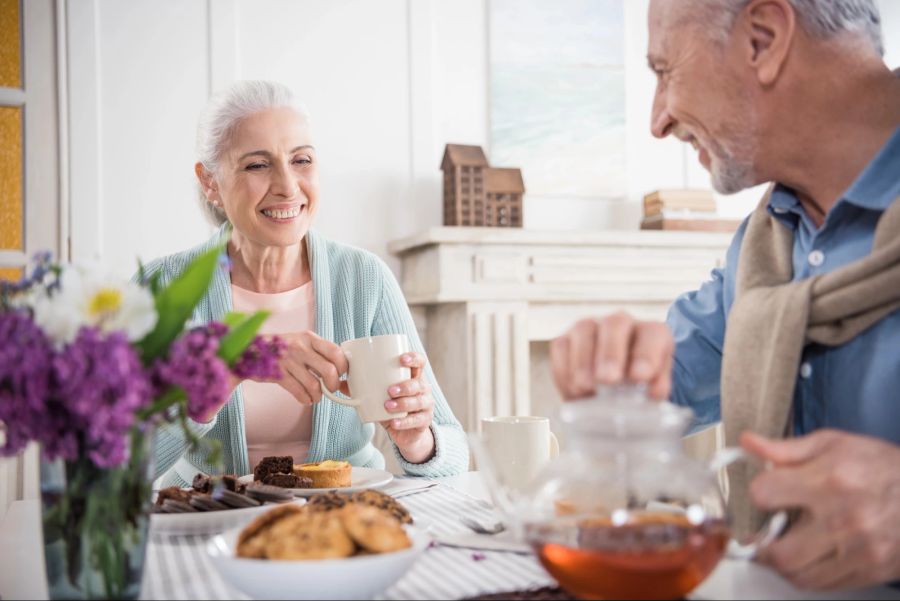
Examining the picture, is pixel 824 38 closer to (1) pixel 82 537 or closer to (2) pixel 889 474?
(2) pixel 889 474

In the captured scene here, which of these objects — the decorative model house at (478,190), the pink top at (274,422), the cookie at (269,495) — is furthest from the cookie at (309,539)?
the decorative model house at (478,190)

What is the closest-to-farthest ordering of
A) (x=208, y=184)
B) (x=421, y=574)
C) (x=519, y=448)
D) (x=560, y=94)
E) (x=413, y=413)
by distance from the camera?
(x=421, y=574), (x=519, y=448), (x=413, y=413), (x=208, y=184), (x=560, y=94)

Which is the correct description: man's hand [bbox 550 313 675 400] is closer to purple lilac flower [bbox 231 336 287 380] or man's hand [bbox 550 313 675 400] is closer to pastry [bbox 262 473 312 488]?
purple lilac flower [bbox 231 336 287 380]

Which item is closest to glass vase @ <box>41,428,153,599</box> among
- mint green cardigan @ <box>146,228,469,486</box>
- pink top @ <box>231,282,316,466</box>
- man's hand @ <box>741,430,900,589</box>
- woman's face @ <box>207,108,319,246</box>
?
man's hand @ <box>741,430,900,589</box>

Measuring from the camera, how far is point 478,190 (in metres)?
3.05

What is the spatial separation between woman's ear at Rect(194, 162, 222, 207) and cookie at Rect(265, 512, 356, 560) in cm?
144

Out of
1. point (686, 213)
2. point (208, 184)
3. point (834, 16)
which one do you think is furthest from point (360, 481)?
point (686, 213)

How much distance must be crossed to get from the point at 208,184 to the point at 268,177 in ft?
0.76

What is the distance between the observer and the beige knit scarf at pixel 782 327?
0.95 m

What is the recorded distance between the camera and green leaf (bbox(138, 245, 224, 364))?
2.21 feet

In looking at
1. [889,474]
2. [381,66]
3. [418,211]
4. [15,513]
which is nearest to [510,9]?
[381,66]

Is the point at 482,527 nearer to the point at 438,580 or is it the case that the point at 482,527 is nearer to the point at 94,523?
the point at 438,580

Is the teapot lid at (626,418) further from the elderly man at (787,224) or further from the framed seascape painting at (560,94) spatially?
the framed seascape painting at (560,94)

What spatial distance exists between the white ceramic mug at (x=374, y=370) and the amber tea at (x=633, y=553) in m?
0.57
